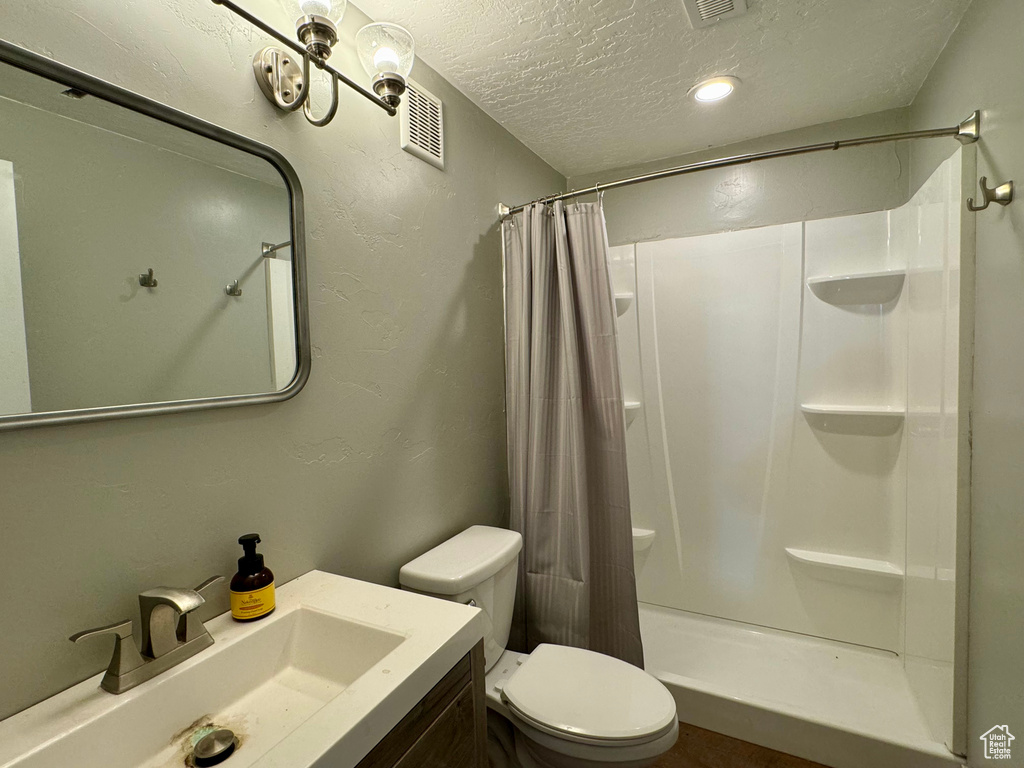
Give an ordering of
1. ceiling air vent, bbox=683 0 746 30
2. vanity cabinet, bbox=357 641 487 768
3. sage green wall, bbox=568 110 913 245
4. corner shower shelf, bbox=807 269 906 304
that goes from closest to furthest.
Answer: vanity cabinet, bbox=357 641 487 768, ceiling air vent, bbox=683 0 746 30, corner shower shelf, bbox=807 269 906 304, sage green wall, bbox=568 110 913 245

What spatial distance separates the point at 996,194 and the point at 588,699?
1.58 meters

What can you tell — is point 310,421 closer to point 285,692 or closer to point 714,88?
point 285,692

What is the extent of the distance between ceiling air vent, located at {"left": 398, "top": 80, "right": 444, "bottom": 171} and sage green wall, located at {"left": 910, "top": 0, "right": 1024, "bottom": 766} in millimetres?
1410

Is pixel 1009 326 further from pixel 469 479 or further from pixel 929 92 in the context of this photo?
pixel 469 479

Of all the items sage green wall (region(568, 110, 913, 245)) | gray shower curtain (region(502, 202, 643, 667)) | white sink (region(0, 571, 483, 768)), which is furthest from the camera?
sage green wall (region(568, 110, 913, 245))

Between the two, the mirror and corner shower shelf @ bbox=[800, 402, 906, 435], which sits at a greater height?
the mirror

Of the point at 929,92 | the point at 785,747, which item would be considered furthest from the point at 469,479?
the point at 929,92

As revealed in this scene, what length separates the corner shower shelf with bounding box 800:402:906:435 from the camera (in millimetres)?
1854

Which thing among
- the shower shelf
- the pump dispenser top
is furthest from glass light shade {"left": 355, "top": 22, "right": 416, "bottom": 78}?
the shower shelf

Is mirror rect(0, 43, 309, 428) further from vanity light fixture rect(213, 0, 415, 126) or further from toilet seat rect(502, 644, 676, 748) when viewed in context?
toilet seat rect(502, 644, 676, 748)

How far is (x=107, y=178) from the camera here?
0.80m

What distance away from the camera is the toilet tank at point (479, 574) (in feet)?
4.22

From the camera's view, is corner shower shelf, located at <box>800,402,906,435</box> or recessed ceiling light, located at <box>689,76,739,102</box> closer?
recessed ceiling light, located at <box>689,76,739,102</box>

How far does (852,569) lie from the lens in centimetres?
192
